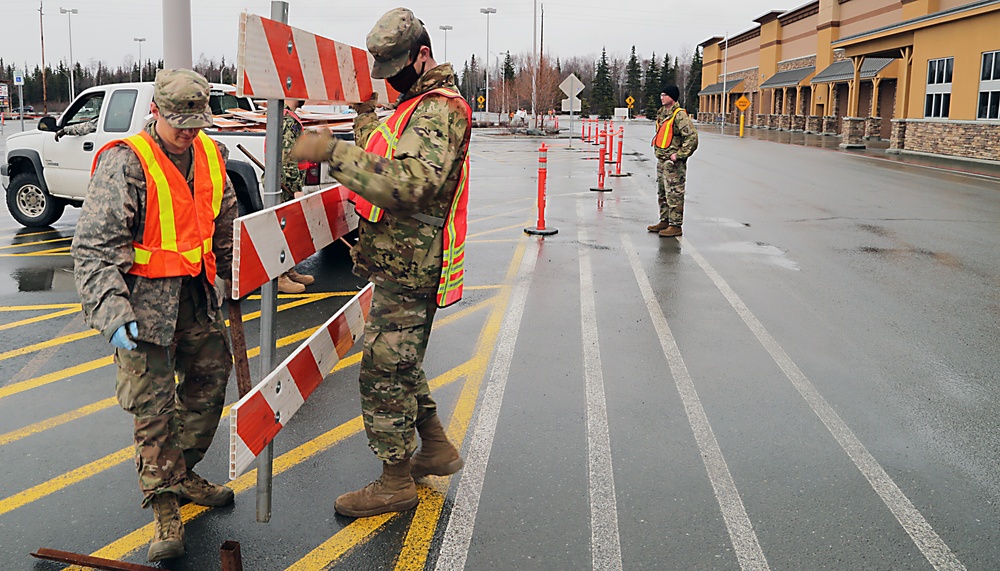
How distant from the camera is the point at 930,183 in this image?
1978 centimetres

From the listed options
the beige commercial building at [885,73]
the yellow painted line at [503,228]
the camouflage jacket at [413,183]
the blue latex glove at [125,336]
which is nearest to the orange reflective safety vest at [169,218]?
the blue latex glove at [125,336]

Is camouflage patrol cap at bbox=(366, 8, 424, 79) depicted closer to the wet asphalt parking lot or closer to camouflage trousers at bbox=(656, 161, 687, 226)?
the wet asphalt parking lot

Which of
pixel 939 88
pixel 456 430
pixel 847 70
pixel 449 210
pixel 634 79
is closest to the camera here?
pixel 449 210

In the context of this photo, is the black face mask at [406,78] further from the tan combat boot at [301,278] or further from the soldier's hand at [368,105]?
the tan combat boot at [301,278]

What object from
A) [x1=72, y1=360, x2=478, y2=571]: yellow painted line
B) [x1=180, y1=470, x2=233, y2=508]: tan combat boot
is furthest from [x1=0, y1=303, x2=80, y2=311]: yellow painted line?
[x1=180, y1=470, x2=233, y2=508]: tan combat boot

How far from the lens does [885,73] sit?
37562 millimetres

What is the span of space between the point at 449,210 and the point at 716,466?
80.7 inches

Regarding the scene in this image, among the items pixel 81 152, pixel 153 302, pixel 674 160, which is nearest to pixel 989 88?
pixel 674 160

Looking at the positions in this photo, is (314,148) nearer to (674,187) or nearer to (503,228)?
(674,187)

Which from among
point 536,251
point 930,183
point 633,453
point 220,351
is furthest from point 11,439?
point 930,183

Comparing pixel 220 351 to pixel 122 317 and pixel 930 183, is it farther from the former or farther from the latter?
pixel 930 183

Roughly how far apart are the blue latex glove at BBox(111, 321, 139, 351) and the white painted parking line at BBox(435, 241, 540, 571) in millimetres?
1558

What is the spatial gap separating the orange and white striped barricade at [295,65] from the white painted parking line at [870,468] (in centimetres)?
333

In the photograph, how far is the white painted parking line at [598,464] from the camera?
11.8ft
